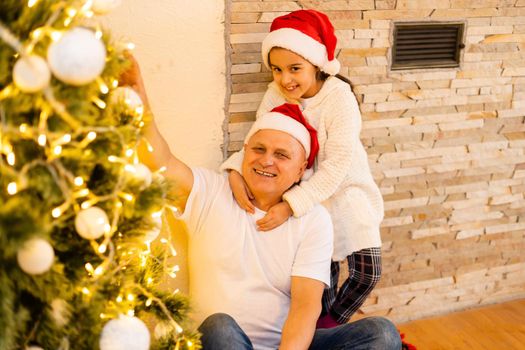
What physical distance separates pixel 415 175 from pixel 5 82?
1.67 meters

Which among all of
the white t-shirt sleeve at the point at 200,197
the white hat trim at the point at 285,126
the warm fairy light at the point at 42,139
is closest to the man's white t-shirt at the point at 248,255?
the white t-shirt sleeve at the point at 200,197

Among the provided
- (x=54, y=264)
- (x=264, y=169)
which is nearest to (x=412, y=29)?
(x=264, y=169)

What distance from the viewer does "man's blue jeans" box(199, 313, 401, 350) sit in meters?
1.50

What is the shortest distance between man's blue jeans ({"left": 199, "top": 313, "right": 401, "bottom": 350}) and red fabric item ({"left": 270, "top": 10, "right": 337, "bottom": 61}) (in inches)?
31.8

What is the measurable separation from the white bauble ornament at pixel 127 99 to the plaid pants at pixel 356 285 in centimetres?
103

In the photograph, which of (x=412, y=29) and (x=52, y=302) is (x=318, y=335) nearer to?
(x=52, y=302)

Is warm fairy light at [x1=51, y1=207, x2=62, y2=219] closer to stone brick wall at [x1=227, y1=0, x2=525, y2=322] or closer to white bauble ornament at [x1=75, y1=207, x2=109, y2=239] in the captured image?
white bauble ornament at [x1=75, y1=207, x2=109, y2=239]

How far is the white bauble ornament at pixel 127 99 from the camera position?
1013 mm

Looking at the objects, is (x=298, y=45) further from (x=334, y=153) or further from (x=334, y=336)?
(x=334, y=336)

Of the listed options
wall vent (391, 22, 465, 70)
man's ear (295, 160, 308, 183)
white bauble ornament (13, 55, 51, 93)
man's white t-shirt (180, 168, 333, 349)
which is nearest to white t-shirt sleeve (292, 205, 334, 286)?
man's white t-shirt (180, 168, 333, 349)

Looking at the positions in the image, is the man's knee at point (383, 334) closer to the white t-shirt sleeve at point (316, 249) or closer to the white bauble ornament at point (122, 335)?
the white t-shirt sleeve at point (316, 249)

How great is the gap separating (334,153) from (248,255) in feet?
1.30

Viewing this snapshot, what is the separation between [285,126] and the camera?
164 centimetres

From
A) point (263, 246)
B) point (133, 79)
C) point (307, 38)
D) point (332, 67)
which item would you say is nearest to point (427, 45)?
point (332, 67)
